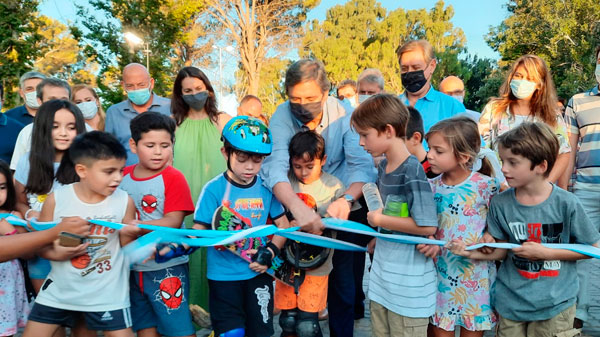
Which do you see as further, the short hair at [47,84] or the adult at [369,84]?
the adult at [369,84]

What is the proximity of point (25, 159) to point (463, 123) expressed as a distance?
3.00 m

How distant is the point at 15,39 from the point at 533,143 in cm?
1213

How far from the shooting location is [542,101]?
3.75m

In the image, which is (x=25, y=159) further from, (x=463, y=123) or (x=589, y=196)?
(x=589, y=196)

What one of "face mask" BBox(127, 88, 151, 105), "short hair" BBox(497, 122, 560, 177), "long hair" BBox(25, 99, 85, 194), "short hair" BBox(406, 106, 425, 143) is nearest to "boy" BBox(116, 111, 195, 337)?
"long hair" BBox(25, 99, 85, 194)

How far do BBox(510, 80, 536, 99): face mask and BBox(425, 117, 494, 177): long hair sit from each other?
131 cm

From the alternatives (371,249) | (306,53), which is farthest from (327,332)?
(306,53)

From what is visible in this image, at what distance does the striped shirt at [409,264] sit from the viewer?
259cm

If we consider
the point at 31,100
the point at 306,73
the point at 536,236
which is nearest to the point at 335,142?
the point at 306,73

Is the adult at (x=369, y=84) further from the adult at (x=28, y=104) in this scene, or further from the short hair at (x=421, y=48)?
the adult at (x=28, y=104)

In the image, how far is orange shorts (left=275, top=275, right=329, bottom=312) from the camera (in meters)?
3.24

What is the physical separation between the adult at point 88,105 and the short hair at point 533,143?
425 cm

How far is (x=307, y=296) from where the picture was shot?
127 inches

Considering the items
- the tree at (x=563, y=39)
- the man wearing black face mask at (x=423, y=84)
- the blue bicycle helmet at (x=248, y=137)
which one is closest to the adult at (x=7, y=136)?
the blue bicycle helmet at (x=248, y=137)
